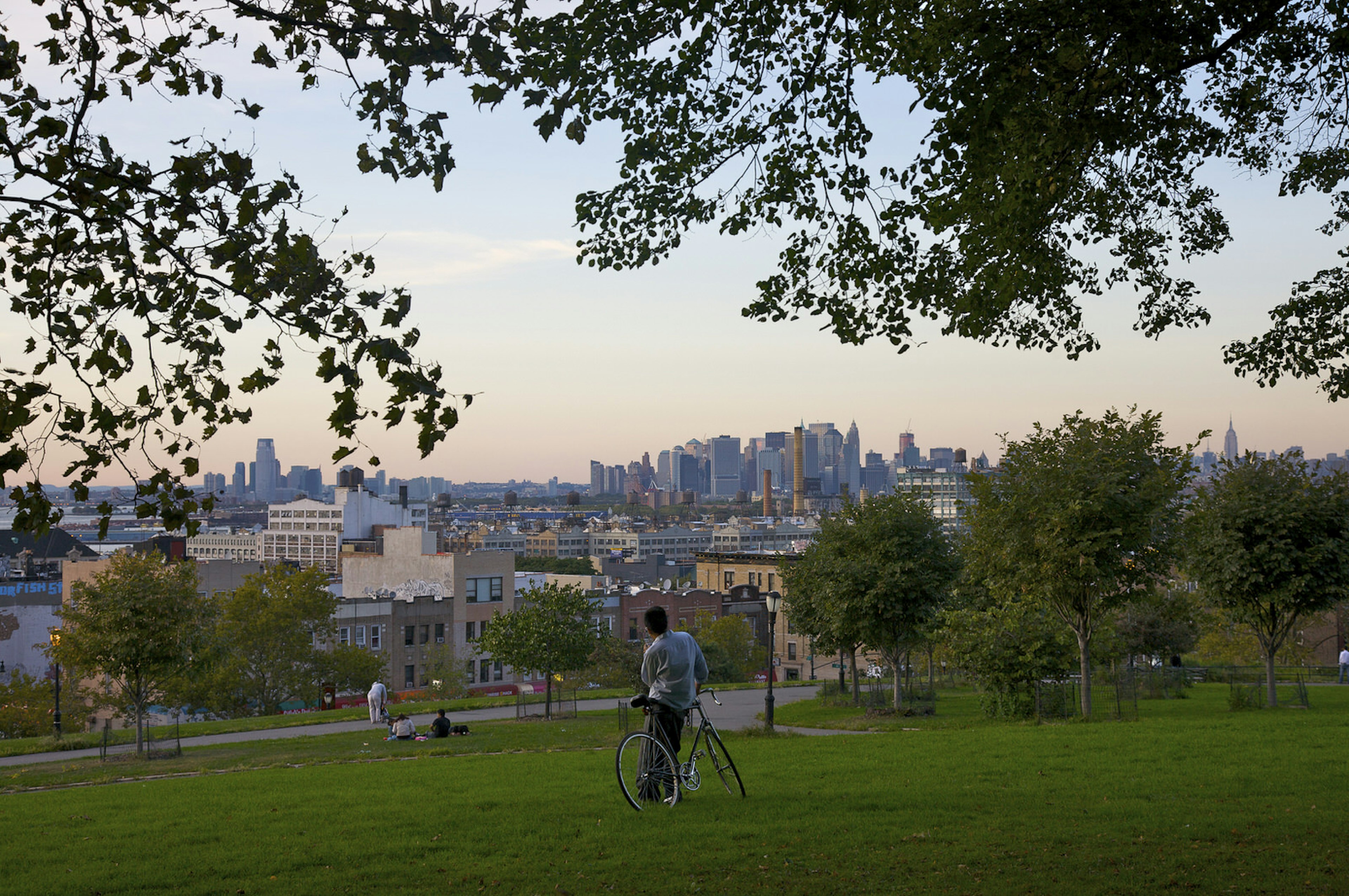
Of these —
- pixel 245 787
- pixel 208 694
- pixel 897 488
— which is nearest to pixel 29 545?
pixel 208 694

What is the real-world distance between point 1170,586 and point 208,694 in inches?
1463

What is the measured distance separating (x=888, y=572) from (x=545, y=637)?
437 inches

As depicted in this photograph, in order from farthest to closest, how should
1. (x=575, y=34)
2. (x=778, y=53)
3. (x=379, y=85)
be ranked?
1. (x=778, y=53)
2. (x=575, y=34)
3. (x=379, y=85)

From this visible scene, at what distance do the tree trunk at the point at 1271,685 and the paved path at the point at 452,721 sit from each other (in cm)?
860

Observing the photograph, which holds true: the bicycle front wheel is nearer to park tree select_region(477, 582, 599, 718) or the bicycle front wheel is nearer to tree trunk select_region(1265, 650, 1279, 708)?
tree trunk select_region(1265, 650, 1279, 708)

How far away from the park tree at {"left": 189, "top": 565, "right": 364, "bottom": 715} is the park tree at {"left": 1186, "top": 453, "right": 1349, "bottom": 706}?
37.5 m

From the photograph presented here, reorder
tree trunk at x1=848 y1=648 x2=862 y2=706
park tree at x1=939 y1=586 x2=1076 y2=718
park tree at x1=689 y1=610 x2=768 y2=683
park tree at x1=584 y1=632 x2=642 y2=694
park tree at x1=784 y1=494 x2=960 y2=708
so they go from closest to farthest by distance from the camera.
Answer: park tree at x1=939 y1=586 x2=1076 y2=718, park tree at x1=784 y1=494 x2=960 y2=708, tree trunk at x1=848 y1=648 x2=862 y2=706, park tree at x1=584 y1=632 x2=642 y2=694, park tree at x1=689 y1=610 x2=768 y2=683

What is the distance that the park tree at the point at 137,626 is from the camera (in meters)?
25.3

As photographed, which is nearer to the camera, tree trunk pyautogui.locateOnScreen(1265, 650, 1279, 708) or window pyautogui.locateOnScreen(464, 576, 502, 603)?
tree trunk pyautogui.locateOnScreen(1265, 650, 1279, 708)

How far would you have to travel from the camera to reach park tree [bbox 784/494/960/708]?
28.0 meters

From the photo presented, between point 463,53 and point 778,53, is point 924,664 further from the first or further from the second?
point 463,53

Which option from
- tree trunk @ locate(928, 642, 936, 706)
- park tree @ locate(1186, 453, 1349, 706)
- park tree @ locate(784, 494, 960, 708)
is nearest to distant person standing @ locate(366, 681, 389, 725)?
park tree @ locate(784, 494, 960, 708)

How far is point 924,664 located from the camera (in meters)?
56.7

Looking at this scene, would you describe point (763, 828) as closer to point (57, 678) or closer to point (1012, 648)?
point (1012, 648)
